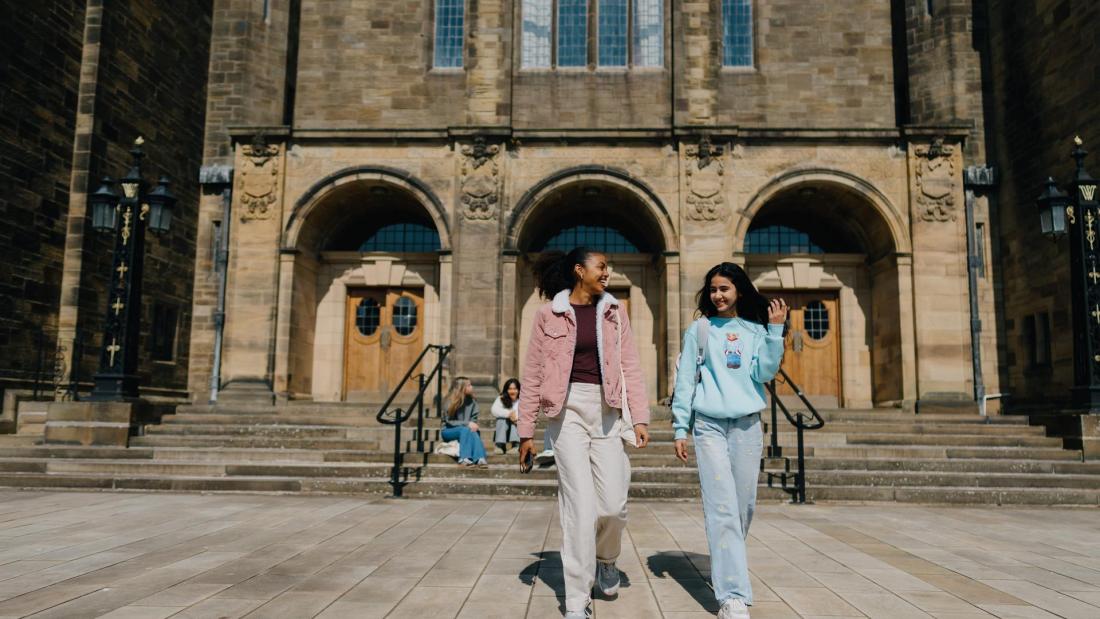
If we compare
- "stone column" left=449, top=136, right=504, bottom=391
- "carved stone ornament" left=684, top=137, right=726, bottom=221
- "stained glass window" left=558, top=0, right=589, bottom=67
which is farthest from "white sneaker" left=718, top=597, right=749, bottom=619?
"stained glass window" left=558, top=0, right=589, bottom=67

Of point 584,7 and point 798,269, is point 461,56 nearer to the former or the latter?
point 584,7

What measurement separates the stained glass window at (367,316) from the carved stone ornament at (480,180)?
340cm

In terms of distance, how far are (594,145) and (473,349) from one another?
4797mm

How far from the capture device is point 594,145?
15.3 metres

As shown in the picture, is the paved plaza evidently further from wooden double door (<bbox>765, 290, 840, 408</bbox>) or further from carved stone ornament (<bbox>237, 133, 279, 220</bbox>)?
carved stone ornament (<bbox>237, 133, 279, 220</bbox>)

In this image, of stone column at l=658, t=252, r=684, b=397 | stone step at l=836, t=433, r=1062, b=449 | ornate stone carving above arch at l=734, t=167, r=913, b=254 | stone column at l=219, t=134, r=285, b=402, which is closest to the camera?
stone step at l=836, t=433, r=1062, b=449

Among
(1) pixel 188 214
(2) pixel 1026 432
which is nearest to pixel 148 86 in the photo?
(1) pixel 188 214

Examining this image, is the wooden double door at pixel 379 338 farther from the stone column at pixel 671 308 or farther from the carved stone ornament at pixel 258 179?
the stone column at pixel 671 308

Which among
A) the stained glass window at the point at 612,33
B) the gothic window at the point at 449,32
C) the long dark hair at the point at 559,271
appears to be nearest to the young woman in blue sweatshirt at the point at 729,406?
the long dark hair at the point at 559,271

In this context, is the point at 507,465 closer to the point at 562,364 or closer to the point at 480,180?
the point at 562,364

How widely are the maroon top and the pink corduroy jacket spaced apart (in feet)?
0.09

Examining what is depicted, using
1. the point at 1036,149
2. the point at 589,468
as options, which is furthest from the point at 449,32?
the point at 589,468

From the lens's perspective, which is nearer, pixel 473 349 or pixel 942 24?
pixel 473 349

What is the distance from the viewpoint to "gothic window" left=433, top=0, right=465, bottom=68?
17.1 meters
